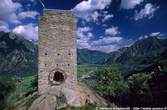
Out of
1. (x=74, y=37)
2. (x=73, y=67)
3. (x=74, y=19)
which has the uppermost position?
(x=74, y=19)

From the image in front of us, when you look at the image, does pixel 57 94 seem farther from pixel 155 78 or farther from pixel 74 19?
pixel 155 78

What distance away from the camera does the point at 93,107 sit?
3098 centimetres

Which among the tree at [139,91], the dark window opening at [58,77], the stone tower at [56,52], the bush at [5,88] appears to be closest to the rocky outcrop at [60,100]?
the stone tower at [56,52]

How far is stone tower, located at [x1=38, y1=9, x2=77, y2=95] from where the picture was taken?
103 feet

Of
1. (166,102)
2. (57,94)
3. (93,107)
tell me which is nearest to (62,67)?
(57,94)

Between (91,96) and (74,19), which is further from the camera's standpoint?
(91,96)

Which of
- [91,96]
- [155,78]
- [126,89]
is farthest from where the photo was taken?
[126,89]

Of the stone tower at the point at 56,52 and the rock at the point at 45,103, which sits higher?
the stone tower at the point at 56,52

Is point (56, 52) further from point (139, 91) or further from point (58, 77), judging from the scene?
point (139, 91)

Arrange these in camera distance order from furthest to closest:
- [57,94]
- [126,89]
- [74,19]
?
[126,89], [74,19], [57,94]

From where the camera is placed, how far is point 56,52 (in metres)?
31.6

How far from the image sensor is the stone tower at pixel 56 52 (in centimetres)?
3153

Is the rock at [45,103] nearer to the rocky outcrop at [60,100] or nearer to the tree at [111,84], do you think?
the rocky outcrop at [60,100]

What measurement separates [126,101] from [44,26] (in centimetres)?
3518
